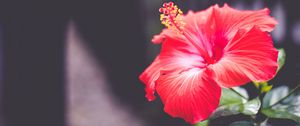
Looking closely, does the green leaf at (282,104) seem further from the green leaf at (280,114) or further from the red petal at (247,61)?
the red petal at (247,61)

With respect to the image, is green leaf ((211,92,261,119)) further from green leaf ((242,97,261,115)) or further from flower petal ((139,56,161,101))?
flower petal ((139,56,161,101))

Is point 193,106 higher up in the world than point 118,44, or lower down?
higher up

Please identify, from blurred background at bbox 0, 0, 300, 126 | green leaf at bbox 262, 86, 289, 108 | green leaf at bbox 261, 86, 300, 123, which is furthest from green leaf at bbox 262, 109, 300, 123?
blurred background at bbox 0, 0, 300, 126

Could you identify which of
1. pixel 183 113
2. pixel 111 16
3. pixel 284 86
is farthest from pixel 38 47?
pixel 183 113

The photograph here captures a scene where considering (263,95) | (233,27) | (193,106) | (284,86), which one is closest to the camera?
(193,106)

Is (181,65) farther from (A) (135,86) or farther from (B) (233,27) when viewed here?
(A) (135,86)

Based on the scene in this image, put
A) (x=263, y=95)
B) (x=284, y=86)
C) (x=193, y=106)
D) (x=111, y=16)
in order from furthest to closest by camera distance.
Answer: (x=111, y=16) → (x=284, y=86) → (x=263, y=95) → (x=193, y=106)
